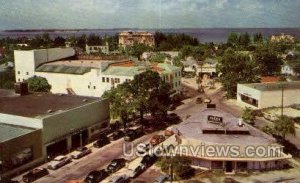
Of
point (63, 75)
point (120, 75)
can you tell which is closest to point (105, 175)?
point (120, 75)

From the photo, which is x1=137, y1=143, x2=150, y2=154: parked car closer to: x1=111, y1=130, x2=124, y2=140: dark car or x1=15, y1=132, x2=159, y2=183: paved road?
x1=15, y1=132, x2=159, y2=183: paved road

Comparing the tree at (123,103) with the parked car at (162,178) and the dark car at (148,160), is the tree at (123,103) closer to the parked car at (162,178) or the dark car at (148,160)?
the dark car at (148,160)

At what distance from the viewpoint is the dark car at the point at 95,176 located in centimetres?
4453

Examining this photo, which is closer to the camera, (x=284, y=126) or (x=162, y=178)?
(x=162, y=178)

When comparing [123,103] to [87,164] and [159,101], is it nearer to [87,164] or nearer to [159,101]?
[159,101]

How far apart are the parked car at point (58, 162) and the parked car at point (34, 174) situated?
4.09 ft

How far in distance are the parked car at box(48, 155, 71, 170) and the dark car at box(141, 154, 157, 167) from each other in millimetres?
9225

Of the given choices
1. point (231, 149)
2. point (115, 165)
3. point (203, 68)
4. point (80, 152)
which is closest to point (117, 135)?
point (80, 152)

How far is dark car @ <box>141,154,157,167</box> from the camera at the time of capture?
4909 centimetres

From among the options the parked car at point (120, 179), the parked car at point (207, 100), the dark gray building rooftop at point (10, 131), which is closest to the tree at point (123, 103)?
the dark gray building rooftop at point (10, 131)

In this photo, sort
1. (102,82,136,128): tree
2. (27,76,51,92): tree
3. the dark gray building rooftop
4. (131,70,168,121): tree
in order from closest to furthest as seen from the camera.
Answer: the dark gray building rooftop → (102,82,136,128): tree → (131,70,168,121): tree → (27,76,51,92): tree

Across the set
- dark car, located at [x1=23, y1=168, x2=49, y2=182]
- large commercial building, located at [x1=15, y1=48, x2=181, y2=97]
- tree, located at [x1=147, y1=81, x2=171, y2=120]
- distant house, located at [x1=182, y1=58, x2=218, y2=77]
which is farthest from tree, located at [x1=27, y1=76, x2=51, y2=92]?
distant house, located at [x1=182, y1=58, x2=218, y2=77]

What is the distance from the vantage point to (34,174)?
152 feet

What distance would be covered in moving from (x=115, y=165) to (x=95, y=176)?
12.4ft
